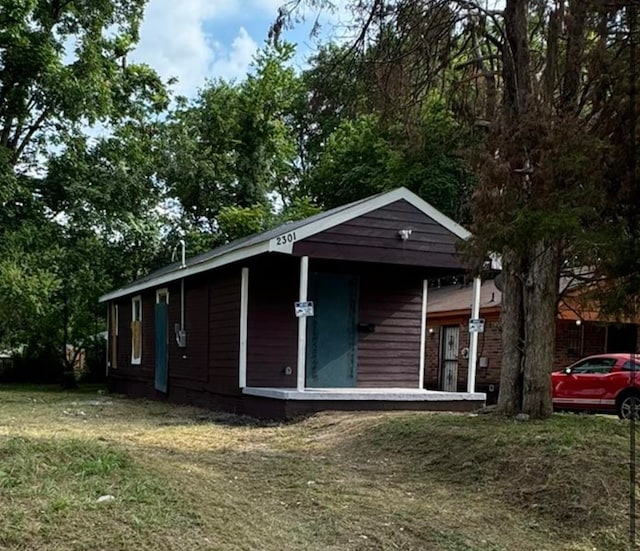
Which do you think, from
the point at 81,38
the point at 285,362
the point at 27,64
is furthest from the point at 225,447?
the point at 81,38

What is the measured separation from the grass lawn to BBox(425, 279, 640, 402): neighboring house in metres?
7.49

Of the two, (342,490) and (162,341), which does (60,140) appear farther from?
(342,490)

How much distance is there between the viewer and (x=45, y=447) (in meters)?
4.45

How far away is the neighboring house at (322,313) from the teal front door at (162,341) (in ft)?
2.94

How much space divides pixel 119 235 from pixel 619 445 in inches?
586

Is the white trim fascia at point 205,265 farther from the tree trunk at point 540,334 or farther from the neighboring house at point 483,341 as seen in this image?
the neighboring house at point 483,341

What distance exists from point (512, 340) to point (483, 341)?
8599 mm

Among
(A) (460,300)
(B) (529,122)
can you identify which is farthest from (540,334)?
(A) (460,300)

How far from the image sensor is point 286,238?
28.8 feet

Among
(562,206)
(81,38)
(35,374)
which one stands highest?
(81,38)

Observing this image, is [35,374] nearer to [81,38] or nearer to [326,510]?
[81,38]

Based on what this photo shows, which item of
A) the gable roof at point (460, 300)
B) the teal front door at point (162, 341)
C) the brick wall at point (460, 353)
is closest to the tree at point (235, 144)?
the gable roof at point (460, 300)

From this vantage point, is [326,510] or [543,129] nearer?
[326,510]

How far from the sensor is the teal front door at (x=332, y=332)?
1043cm
